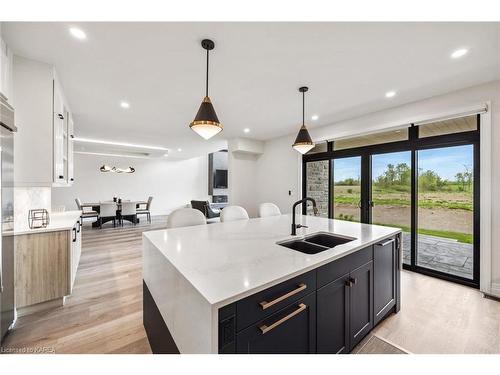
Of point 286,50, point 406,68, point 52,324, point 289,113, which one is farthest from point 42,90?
point 406,68

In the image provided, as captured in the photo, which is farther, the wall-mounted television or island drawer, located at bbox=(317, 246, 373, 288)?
the wall-mounted television

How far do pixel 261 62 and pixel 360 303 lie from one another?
2.36 m

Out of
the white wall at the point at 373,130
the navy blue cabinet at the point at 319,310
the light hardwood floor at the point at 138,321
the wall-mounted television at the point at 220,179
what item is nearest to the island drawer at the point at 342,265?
the navy blue cabinet at the point at 319,310

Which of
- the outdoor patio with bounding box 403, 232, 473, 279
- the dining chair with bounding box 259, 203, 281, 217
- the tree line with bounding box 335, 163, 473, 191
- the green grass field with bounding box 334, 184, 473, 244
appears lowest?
the outdoor patio with bounding box 403, 232, 473, 279

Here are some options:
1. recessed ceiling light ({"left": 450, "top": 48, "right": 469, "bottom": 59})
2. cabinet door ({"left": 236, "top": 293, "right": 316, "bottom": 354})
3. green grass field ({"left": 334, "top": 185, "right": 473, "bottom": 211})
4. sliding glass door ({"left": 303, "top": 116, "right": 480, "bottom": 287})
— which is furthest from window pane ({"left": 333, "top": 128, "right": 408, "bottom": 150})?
cabinet door ({"left": 236, "top": 293, "right": 316, "bottom": 354})

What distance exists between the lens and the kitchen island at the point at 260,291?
0.83 meters

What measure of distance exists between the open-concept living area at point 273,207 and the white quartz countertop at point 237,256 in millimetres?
14

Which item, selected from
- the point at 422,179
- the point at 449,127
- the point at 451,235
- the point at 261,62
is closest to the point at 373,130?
the point at 449,127

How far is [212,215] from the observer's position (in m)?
6.72

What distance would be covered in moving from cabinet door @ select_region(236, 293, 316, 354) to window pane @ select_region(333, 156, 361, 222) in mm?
3270

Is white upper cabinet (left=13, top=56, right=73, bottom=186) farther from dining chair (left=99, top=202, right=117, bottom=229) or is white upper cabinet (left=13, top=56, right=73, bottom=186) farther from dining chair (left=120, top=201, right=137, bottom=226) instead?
dining chair (left=120, top=201, right=137, bottom=226)

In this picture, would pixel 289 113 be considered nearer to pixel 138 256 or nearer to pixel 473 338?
pixel 473 338

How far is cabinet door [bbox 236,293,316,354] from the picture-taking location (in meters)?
0.87

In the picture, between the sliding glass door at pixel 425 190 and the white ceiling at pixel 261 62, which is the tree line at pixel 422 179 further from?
the white ceiling at pixel 261 62
